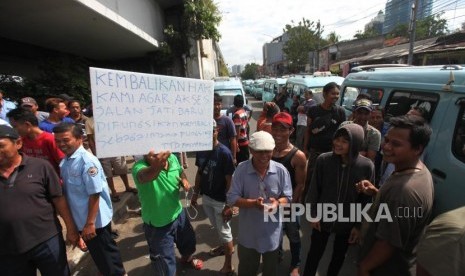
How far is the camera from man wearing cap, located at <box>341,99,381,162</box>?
11.5 ft

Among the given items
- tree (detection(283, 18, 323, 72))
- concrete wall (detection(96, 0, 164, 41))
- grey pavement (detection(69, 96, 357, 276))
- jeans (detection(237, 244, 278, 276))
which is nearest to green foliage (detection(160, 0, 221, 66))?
concrete wall (detection(96, 0, 164, 41))

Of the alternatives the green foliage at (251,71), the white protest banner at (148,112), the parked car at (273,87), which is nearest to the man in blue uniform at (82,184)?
the white protest banner at (148,112)

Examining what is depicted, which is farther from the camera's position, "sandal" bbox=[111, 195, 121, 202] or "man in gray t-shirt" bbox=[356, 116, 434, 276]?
"sandal" bbox=[111, 195, 121, 202]

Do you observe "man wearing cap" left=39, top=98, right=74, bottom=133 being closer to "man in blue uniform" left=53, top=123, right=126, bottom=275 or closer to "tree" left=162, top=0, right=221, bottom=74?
"man in blue uniform" left=53, top=123, right=126, bottom=275

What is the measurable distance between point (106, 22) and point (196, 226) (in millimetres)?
5884

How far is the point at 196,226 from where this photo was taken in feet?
14.3

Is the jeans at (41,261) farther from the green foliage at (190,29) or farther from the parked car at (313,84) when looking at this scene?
the green foliage at (190,29)

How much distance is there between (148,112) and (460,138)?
9.13ft

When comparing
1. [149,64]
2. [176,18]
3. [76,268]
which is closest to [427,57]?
[176,18]

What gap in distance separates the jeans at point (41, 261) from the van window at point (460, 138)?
3593mm

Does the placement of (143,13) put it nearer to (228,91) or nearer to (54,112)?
(228,91)

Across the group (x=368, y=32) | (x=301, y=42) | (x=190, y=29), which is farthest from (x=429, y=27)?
(x=190, y=29)

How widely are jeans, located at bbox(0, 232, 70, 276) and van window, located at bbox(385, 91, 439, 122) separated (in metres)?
3.73

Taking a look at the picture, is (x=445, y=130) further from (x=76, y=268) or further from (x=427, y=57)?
(x=427, y=57)
